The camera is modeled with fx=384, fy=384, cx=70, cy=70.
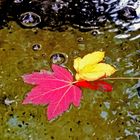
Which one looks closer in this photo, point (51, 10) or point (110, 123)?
point (110, 123)

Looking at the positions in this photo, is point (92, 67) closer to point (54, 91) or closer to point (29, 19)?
point (54, 91)

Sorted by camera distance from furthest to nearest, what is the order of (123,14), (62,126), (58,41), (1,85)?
(123,14) → (58,41) → (1,85) → (62,126)

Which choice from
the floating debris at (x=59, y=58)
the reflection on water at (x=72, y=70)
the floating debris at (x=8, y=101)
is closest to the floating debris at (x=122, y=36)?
the reflection on water at (x=72, y=70)

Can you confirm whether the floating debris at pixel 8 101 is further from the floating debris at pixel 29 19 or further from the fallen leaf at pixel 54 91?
the floating debris at pixel 29 19

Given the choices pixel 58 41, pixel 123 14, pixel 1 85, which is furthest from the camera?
pixel 123 14

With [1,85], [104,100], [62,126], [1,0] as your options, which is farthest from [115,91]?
[1,0]

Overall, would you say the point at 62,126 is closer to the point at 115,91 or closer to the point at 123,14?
the point at 115,91

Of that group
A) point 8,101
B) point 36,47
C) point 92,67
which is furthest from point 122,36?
point 8,101
